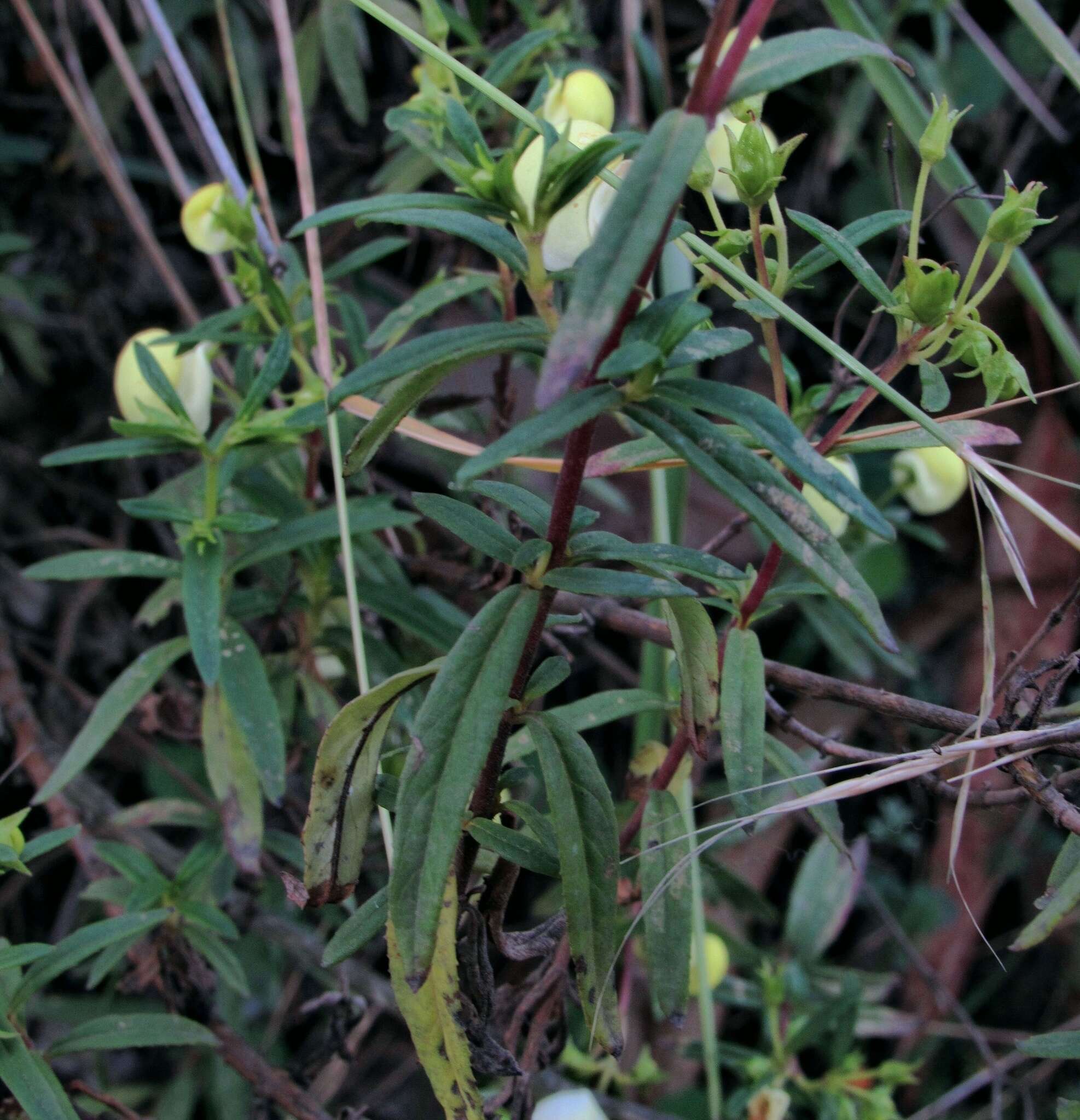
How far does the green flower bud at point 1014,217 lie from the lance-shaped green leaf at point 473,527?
0.27 metres

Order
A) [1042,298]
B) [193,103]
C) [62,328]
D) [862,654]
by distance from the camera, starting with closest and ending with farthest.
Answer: [1042,298], [193,103], [862,654], [62,328]

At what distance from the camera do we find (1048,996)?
1434 mm

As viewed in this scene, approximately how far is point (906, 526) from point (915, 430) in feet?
1.76

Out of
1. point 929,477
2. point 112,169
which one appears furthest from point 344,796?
point 112,169

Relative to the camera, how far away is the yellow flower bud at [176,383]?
2.89 ft

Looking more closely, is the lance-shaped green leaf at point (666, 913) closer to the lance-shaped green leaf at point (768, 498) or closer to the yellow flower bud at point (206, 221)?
the lance-shaped green leaf at point (768, 498)

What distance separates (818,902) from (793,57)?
99 centimetres

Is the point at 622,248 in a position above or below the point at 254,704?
above

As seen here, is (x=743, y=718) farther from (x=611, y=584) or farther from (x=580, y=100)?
(x=580, y=100)

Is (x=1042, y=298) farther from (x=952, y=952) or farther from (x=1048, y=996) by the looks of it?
(x=1048, y=996)

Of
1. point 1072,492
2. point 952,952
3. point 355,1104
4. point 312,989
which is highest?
point 1072,492

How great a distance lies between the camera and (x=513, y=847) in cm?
53

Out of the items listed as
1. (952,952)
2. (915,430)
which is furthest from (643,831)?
(952,952)

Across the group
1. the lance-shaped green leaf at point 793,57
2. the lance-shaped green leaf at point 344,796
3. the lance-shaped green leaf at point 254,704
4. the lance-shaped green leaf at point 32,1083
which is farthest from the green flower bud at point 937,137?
the lance-shaped green leaf at point 32,1083
